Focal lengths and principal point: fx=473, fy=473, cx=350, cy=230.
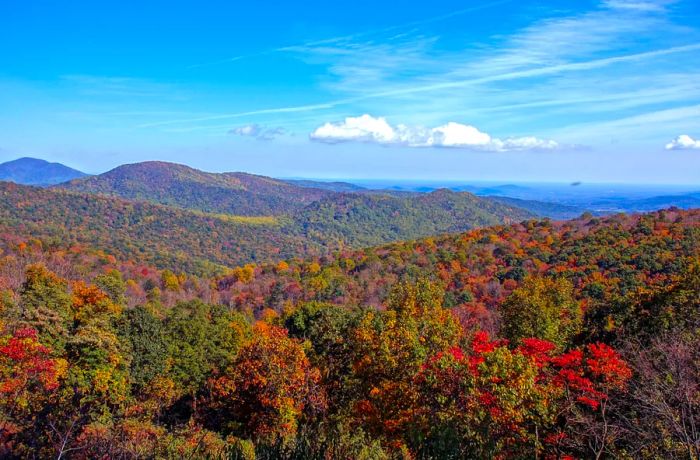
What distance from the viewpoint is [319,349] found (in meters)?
24.0

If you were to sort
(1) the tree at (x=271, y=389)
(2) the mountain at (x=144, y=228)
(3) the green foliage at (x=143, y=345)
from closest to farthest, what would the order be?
1. (1) the tree at (x=271, y=389)
2. (3) the green foliage at (x=143, y=345)
3. (2) the mountain at (x=144, y=228)

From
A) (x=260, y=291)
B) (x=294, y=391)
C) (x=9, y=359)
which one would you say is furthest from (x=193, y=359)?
(x=260, y=291)

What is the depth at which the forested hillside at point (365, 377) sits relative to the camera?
411 inches

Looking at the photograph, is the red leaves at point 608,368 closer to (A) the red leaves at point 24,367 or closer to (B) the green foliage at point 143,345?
(A) the red leaves at point 24,367

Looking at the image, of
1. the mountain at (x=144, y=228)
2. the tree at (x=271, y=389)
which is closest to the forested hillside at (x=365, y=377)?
the tree at (x=271, y=389)

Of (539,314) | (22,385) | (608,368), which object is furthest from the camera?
(539,314)

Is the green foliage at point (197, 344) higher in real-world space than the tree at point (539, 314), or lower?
lower

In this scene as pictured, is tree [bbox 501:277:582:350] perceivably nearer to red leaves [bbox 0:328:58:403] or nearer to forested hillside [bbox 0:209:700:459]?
forested hillside [bbox 0:209:700:459]

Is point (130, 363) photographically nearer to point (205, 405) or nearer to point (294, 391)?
point (205, 405)

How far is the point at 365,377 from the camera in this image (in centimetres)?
1523

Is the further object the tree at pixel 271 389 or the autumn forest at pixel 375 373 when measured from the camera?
the tree at pixel 271 389

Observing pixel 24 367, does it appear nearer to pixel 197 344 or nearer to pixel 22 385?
pixel 22 385

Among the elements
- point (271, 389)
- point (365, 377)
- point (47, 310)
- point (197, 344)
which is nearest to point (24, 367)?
point (47, 310)

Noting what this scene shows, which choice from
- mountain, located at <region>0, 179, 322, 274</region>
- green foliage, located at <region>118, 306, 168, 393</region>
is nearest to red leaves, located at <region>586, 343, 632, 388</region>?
green foliage, located at <region>118, 306, 168, 393</region>
